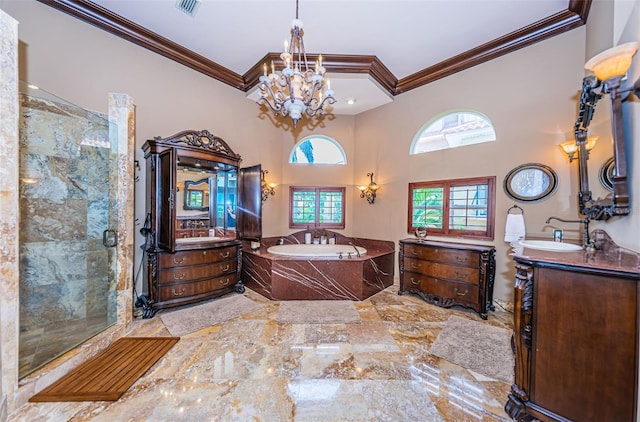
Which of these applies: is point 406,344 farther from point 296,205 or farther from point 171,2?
point 171,2

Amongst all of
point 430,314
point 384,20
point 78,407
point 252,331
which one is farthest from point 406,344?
point 384,20

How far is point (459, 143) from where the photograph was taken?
367 centimetres

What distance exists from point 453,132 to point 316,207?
2.78m

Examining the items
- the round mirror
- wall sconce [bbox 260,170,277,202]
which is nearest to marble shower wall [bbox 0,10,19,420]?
wall sconce [bbox 260,170,277,202]

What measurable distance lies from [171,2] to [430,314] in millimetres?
4900

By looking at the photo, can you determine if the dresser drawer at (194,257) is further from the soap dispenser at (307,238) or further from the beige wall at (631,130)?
the beige wall at (631,130)

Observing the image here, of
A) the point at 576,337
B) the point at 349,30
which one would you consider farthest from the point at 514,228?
the point at 349,30

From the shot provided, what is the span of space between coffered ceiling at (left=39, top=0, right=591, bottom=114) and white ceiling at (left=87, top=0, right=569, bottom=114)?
0.04ft

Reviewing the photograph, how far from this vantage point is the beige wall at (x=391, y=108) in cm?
259

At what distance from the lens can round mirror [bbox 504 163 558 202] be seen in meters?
2.87

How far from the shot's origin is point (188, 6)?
8.86ft

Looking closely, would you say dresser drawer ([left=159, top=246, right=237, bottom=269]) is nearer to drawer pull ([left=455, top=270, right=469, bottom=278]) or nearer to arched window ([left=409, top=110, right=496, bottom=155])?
drawer pull ([left=455, top=270, right=469, bottom=278])

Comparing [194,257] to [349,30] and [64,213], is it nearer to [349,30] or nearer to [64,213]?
[64,213]

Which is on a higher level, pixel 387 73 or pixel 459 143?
pixel 387 73
